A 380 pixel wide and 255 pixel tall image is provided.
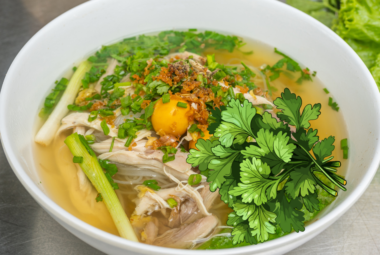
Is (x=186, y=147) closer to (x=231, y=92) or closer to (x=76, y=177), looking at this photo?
(x=231, y=92)

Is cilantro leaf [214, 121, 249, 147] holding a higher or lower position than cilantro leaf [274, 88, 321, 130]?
lower

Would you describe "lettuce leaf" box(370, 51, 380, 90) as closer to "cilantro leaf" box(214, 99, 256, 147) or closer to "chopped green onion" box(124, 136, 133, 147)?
"cilantro leaf" box(214, 99, 256, 147)

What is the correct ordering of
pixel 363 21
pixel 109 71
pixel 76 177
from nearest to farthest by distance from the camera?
1. pixel 76 177
2. pixel 109 71
3. pixel 363 21

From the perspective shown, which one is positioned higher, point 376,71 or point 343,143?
point 376,71

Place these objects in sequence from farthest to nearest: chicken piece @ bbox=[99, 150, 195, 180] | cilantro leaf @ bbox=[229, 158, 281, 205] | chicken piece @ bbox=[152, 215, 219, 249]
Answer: chicken piece @ bbox=[99, 150, 195, 180]
chicken piece @ bbox=[152, 215, 219, 249]
cilantro leaf @ bbox=[229, 158, 281, 205]

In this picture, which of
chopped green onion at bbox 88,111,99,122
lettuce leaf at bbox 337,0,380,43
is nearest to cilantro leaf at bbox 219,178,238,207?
chopped green onion at bbox 88,111,99,122

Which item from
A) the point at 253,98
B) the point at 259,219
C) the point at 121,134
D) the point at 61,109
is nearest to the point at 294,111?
the point at 259,219
